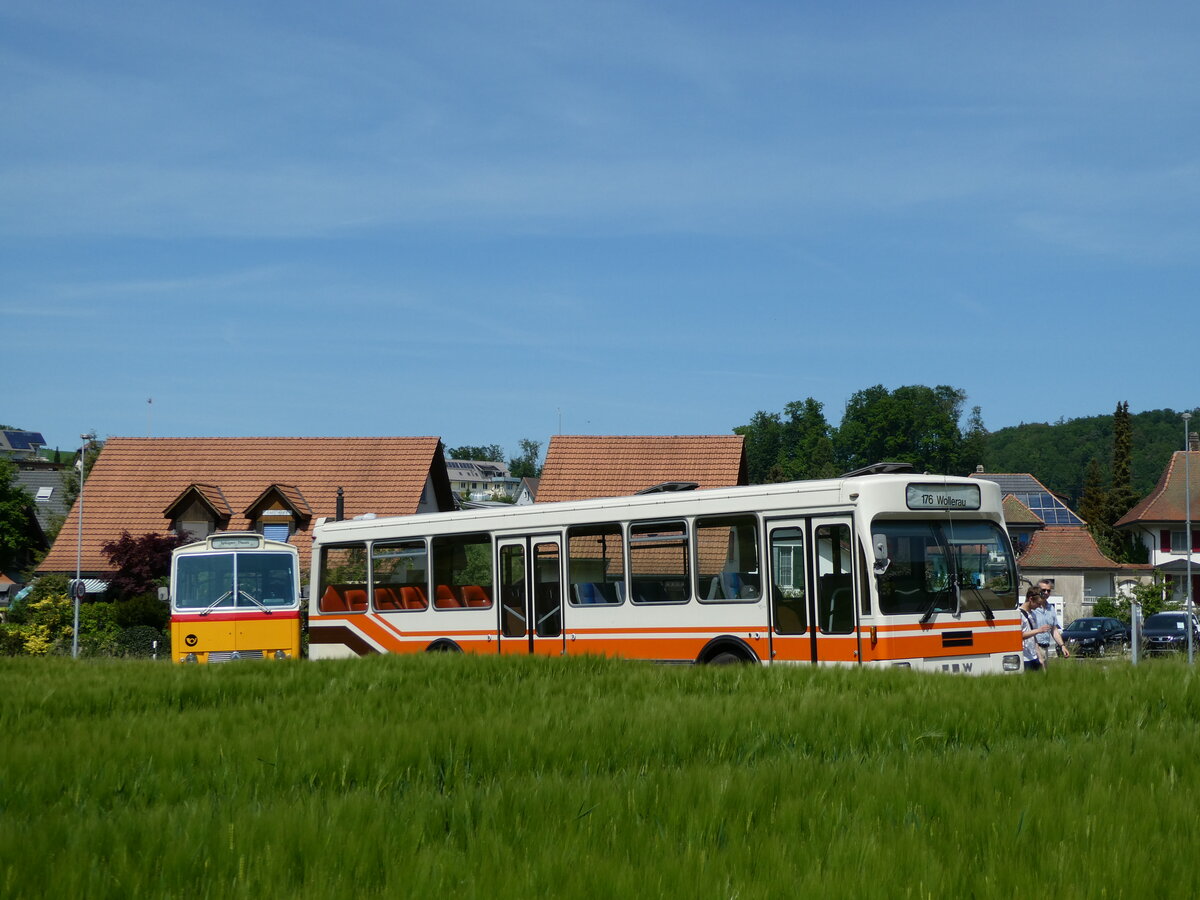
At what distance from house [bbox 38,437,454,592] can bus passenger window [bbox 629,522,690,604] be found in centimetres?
3616

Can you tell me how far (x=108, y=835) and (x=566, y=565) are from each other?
47.1 ft

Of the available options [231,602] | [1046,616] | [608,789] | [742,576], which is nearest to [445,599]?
[231,602]

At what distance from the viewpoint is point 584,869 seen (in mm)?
4797

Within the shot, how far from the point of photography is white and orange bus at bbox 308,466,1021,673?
15.8 m

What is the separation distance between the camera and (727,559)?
56.6ft

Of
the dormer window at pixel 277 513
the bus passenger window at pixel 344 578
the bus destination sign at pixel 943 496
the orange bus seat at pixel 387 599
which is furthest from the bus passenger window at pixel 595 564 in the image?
the dormer window at pixel 277 513

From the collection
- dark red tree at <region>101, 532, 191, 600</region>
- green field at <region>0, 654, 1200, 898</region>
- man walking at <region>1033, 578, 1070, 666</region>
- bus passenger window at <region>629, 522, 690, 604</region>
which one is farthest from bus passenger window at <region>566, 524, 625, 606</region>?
dark red tree at <region>101, 532, 191, 600</region>

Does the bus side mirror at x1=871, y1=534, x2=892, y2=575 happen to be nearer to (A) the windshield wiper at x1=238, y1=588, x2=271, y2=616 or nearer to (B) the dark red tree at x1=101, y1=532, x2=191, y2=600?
(A) the windshield wiper at x1=238, y1=588, x2=271, y2=616

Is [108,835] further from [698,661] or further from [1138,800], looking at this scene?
[698,661]

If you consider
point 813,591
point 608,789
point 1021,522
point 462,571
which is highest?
point 1021,522

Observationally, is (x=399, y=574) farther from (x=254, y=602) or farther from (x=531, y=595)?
→ (x=531, y=595)

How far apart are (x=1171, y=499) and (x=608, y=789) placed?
9662cm

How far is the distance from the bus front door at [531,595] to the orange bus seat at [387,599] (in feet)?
8.50

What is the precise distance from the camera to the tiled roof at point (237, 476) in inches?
2208
